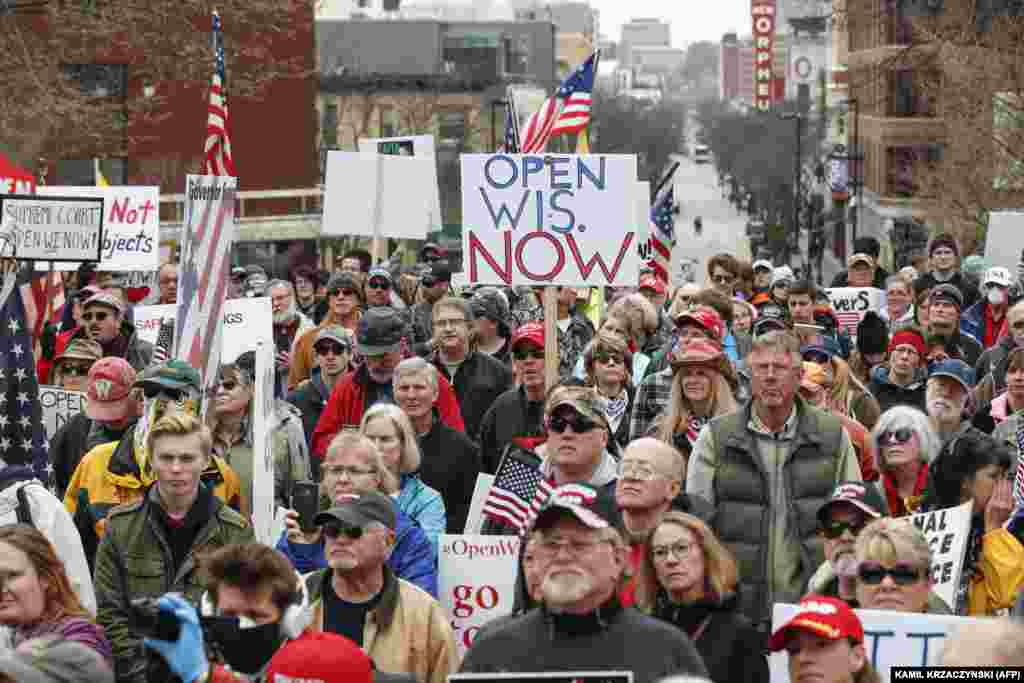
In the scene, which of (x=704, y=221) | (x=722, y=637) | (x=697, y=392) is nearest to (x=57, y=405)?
(x=697, y=392)

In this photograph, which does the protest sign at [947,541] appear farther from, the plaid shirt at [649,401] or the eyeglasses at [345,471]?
the plaid shirt at [649,401]

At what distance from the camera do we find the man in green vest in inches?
304

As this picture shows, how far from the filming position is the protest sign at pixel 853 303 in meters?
16.7

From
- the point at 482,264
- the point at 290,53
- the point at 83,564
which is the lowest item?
the point at 83,564

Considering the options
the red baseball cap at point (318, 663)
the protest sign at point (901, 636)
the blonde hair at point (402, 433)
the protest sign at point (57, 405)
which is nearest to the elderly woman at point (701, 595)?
the protest sign at point (901, 636)

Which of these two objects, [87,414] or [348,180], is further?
[348,180]

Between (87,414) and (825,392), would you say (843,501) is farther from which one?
(87,414)

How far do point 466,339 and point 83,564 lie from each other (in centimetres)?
453

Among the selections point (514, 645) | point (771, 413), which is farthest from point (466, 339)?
point (514, 645)

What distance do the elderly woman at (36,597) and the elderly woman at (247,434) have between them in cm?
277

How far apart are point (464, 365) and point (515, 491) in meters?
3.34

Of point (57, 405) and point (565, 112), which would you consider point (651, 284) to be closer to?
point (565, 112)

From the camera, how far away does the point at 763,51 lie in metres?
131

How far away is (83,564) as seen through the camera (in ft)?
24.6
